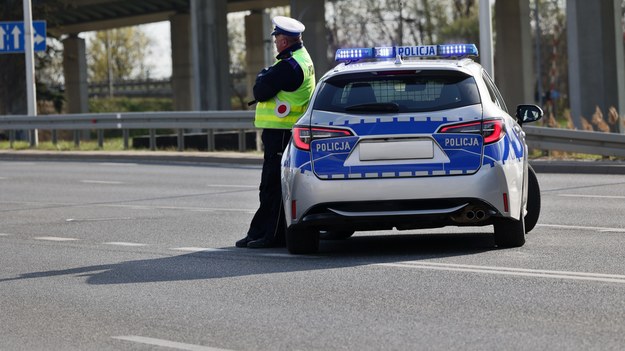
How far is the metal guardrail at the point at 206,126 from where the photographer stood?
23.9 m

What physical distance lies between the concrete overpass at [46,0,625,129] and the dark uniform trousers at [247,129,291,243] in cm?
2249

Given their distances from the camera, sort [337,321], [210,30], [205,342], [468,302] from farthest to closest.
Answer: [210,30]
[468,302]
[337,321]
[205,342]

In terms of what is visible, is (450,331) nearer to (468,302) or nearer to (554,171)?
(468,302)

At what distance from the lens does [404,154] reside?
36.2ft

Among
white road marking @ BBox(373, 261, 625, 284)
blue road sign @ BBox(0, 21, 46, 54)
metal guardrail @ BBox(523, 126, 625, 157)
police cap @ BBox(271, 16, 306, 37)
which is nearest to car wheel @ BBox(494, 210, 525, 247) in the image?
white road marking @ BBox(373, 261, 625, 284)

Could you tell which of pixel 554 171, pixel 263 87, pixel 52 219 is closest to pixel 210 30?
pixel 554 171

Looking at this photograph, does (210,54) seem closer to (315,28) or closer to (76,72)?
(315,28)

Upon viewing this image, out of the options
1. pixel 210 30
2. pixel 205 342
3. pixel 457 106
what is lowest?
pixel 205 342

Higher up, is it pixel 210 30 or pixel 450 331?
pixel 210 30

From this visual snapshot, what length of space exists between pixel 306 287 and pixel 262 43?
6659cm

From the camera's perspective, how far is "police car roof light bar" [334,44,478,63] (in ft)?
Answer: 39.4

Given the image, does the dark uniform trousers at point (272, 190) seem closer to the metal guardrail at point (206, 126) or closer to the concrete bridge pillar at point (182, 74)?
the metal guardrail at point (206, 126)

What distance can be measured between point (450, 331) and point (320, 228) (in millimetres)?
3749

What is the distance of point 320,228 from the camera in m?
11.5
